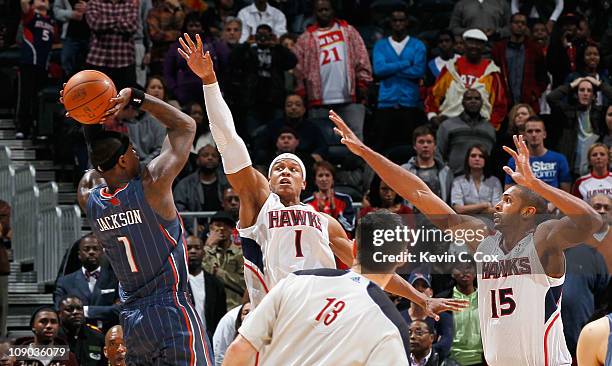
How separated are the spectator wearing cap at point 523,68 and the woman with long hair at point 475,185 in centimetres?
256

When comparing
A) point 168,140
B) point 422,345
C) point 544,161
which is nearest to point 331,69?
point 544,161

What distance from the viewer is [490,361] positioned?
8.87m

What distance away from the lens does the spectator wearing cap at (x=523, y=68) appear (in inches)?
679

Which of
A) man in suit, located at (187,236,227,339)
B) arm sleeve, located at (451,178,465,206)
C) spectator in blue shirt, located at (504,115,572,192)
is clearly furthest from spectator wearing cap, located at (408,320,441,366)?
spectator in blue shirt, located at (504,115,572,192)

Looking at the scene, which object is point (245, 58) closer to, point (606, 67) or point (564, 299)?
point (606, 67)

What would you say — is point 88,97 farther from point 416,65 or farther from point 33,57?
point 33,57

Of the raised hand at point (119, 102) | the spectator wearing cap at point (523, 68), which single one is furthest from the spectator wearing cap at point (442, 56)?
the raised hand at point (119, 102)

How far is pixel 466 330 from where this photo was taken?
12859mm

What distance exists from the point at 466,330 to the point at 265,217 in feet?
14.5

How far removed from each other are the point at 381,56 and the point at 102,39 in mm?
3864

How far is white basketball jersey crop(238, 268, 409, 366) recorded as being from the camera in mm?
6520

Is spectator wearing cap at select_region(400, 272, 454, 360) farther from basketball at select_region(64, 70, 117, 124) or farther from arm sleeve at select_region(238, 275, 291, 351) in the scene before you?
arm sleeve at select_region(238, 275, 291, 351)

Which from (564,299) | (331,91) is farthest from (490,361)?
(331,91)

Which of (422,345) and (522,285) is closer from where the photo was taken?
(522,285)
